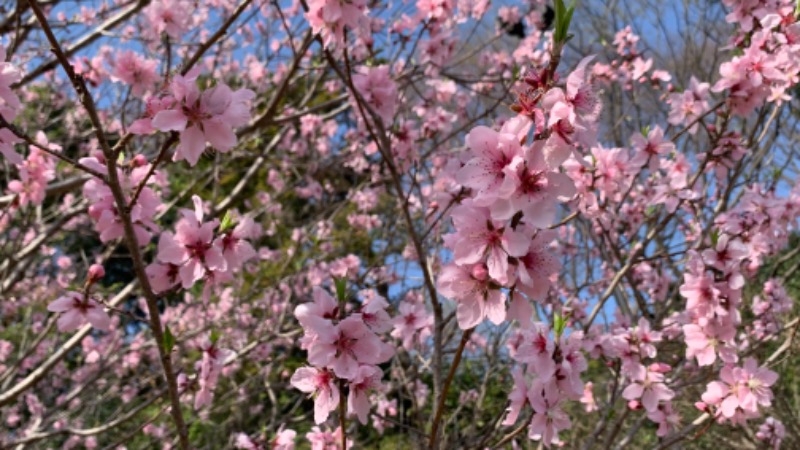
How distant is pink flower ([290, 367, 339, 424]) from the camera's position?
4.78ft

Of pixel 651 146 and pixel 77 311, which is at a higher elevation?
pixel 651 146

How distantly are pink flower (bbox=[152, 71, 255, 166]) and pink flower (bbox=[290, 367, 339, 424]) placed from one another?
561mm

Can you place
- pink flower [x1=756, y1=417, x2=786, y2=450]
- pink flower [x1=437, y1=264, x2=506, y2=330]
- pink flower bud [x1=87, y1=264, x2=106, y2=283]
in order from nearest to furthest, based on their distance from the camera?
pink flower [x1=437, y1=264, x2=506, y2=330]
pink flower bud [x1=87, y1=264, x2=106, y2=283]
pink flower [x1=756, y1=417, x2=786, y2=450]

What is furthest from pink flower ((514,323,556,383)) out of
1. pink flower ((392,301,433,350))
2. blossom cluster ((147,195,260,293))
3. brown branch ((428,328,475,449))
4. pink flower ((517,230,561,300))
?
pink flower ((392,301,433,350))

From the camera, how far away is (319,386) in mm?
1493

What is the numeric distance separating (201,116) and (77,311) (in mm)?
798

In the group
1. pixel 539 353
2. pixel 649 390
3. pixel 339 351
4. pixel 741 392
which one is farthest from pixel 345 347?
pixel 741 392

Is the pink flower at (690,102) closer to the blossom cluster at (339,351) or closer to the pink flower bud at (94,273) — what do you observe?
the blossom cluster at (339,351)

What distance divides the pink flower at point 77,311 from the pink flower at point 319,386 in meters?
0.66

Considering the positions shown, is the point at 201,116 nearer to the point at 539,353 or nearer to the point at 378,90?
the point at 539,353

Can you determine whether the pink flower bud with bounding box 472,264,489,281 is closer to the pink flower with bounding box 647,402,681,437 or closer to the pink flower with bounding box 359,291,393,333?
the pink flower with bounding box 359,291,393,333

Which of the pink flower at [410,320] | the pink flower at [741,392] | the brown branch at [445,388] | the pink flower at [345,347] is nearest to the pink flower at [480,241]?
the brown branch at [445,388]

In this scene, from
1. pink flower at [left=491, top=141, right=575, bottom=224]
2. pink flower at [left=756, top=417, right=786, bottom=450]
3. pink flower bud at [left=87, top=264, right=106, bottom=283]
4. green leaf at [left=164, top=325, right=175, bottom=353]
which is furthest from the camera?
pink flower at [left=756, top=417, right=786, bottom=450]

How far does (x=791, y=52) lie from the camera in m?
2.53
